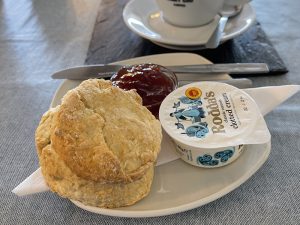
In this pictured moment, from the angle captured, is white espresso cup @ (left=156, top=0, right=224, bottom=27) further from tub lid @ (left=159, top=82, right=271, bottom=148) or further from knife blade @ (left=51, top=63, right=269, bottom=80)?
tub lid @ (left=159, top=82, right=271, bottom=148)

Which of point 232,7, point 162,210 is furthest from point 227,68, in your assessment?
point 162,210

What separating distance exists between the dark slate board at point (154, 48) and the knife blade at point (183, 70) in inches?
2.7

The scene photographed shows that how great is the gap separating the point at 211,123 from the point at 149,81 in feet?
0.79

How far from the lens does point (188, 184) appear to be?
0.78 meters

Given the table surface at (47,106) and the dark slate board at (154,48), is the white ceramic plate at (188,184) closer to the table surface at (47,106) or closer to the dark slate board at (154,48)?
the table surface at (47,106)

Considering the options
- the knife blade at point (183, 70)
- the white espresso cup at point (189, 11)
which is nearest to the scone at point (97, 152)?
the knife blade at point (183, 70)

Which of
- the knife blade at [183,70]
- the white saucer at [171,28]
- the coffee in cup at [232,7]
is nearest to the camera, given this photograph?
the knife blade at [183,70]

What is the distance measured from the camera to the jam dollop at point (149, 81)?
949 millimetres

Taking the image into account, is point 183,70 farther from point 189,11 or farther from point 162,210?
point 162,210

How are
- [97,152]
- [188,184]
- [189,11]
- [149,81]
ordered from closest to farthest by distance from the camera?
[97,152] → [188,184] → [149,81] → [189,11]

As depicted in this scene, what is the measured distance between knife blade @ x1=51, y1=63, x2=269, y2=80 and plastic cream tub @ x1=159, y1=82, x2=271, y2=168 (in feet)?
0.54

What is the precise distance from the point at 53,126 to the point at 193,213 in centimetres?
31

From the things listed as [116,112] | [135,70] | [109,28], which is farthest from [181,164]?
[109,28]

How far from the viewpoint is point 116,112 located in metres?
0.74
